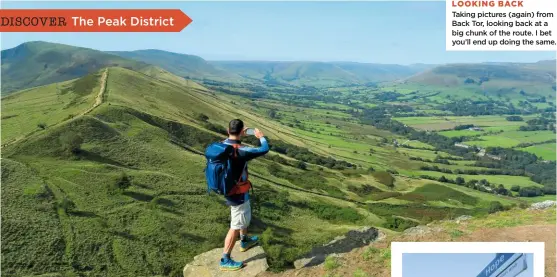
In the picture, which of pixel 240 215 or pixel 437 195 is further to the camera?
pixel 437 195

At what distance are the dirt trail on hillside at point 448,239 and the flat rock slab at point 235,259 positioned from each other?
15.4 inches

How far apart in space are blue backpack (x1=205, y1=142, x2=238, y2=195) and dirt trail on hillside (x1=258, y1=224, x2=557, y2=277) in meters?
3.72

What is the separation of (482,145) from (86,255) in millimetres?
204220

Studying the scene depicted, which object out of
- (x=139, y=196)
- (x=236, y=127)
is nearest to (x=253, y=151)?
(x=236, y=127)

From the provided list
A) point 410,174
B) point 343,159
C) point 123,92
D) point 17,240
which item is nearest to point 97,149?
point 17,240

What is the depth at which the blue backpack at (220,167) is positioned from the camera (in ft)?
31.4

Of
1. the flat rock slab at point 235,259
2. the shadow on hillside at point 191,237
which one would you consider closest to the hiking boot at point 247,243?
the flat rock slab at point 235,259

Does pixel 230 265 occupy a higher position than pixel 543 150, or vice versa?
pixel 230 265

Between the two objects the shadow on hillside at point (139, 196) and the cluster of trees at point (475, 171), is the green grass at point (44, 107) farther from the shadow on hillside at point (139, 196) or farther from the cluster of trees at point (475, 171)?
the cluster of trees at point (475, 171)

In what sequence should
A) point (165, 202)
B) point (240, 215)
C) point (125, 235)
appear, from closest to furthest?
point (240, 215) → point (125, 235) → point (165, 202)

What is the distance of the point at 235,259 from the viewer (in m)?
12.3

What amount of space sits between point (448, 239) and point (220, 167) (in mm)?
10034

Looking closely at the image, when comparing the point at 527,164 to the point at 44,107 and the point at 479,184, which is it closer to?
the point at 479,184

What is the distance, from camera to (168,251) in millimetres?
35188
